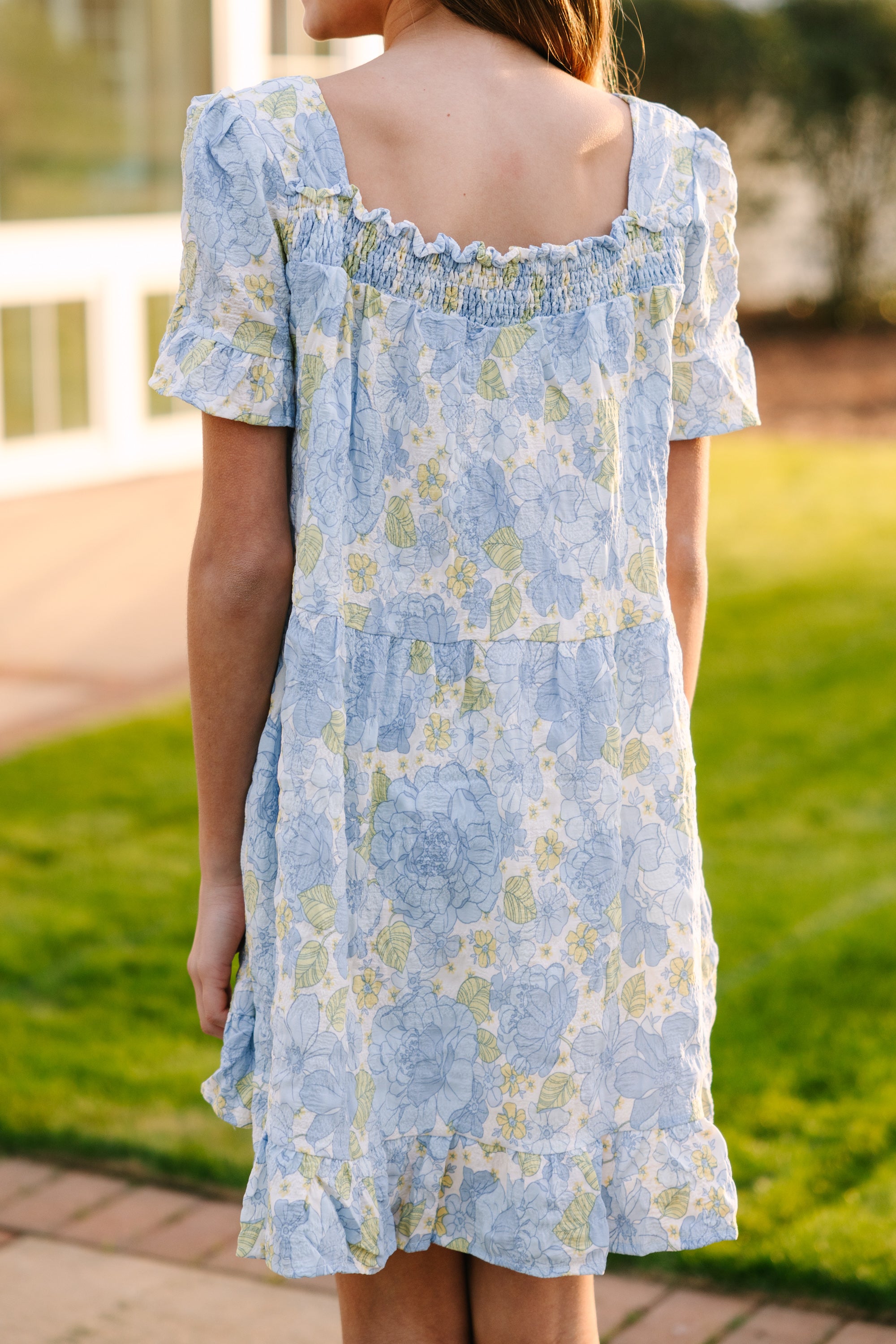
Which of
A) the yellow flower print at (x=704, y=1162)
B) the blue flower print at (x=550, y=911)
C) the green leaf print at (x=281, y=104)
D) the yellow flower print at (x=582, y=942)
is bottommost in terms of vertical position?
the yellow flower print at (x=704, y=1162)

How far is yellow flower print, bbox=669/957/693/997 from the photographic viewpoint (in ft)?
4.90

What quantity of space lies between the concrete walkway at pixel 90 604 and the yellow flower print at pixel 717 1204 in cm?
387

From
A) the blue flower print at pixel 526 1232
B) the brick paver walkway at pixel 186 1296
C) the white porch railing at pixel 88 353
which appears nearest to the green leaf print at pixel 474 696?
the blue flower print at pixel 526 1232

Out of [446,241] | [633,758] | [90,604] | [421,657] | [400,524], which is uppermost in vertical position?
[446,241]

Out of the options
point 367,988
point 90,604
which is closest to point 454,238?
point 367,988

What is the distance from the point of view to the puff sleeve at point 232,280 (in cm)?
133

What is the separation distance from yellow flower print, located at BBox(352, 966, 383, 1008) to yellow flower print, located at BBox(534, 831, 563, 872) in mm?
175

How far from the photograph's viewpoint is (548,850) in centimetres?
142

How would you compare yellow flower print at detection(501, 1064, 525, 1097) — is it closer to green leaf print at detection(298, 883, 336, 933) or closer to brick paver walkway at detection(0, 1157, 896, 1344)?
green leaf print at detection(298, 883, 336, 933)

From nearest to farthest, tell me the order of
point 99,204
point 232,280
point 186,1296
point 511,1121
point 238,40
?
point 232,280 → point 511,1121 → point 186,1296 → point 99,204 → point 238,40

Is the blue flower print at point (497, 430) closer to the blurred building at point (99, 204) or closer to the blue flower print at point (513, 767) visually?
the blue flower print at point (513, 767)

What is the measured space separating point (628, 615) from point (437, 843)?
0.90 ft

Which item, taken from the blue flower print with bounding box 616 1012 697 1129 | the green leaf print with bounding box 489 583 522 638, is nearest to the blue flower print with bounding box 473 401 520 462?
the green leaf print with bounding box 489 583 522 638

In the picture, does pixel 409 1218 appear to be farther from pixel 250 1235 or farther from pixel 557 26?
pixel 557 26
